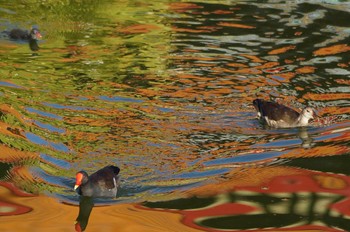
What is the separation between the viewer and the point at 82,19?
21234 mm

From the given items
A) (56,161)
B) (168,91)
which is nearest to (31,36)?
(168,91)

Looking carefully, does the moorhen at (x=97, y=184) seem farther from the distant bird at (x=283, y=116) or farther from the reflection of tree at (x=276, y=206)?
the distant bird at (x=283, y=116)

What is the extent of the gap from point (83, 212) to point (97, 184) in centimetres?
51

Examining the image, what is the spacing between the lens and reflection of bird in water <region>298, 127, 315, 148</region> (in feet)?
43.4

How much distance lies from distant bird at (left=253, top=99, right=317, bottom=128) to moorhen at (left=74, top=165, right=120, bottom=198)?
11.7 ft

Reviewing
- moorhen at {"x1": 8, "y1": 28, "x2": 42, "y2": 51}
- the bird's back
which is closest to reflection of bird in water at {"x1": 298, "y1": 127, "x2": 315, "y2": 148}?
the bird's back

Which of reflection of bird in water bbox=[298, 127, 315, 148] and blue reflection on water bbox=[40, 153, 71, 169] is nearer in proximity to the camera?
blue reflection on water bbox=[40, 153, 71, 169]

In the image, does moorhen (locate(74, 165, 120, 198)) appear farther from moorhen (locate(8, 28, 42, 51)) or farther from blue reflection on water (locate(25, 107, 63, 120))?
moorhen (locate(8, 28, 42, 51))

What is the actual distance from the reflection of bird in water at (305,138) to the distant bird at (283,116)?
10 cm

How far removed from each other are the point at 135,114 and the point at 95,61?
337cm

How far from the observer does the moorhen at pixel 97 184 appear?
10977mm

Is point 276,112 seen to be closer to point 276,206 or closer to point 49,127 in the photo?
point 49,127

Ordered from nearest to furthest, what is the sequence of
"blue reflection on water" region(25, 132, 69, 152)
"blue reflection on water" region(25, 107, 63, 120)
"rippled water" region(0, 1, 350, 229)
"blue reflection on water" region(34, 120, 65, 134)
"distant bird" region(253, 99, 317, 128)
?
"rippled water" region(0, 1, 350, 229) → "blue reflection on water" region(25, 132, 69, 152) → "blue reflection on water" region(34, 120, 65, 134) → "distant bird" region(253, 99, 317, 128) → "blue reflection on water" region(25, 107, 63, 120)

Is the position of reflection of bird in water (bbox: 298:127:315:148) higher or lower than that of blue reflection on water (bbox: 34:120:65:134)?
lower
